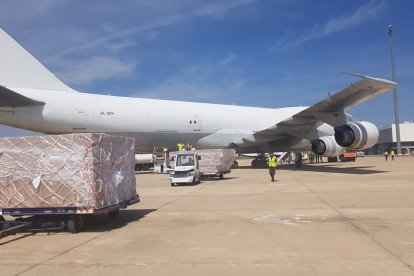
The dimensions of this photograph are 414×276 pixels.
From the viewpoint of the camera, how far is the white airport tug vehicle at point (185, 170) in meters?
22.0

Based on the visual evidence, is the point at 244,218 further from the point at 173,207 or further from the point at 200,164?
the point at 200,164

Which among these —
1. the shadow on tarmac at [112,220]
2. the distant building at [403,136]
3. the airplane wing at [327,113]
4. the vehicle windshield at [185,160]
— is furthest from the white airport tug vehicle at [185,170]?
the distant building at [403,136]

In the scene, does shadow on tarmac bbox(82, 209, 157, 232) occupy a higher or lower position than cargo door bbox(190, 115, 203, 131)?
lower

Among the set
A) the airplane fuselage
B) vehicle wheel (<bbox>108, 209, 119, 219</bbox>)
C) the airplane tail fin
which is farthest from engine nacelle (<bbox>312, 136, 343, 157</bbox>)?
vehicle wheel (<bbox>108, 209, 119, 219</bbox>)

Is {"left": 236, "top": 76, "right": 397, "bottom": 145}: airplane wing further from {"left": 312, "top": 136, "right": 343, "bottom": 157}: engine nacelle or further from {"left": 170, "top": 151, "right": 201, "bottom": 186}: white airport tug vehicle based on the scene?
{"left": 170, "top": 151, "right": 201, "bottom": 186}: white airport tug vehicle

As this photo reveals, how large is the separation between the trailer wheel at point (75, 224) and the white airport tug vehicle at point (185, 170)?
11887 millimetres

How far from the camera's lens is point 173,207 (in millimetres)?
13742

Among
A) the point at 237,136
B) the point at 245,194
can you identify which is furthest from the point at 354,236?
the point at 237,136

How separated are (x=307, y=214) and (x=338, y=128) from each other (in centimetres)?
1739

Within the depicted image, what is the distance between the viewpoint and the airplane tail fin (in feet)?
83.5

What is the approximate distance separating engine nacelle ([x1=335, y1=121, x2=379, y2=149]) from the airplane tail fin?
62.1ft

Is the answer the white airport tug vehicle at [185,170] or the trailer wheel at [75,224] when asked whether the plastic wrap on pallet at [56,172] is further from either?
the white airport tug vehicle at [185,170]

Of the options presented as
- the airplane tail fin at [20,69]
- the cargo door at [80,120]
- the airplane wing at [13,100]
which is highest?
the airplane tail fin at [20,69]

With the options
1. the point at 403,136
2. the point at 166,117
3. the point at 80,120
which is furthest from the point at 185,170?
the point at 403,136
